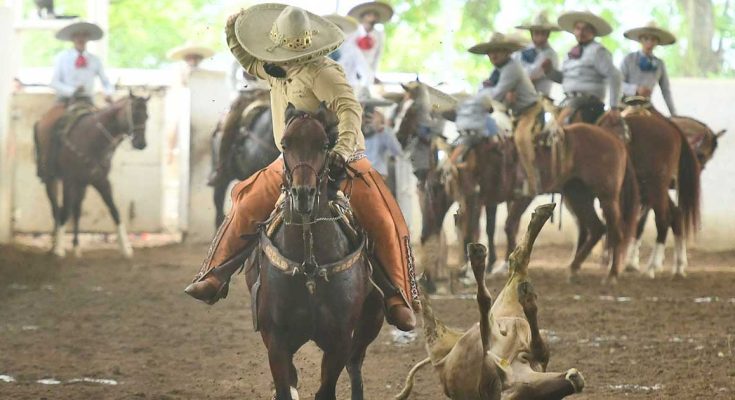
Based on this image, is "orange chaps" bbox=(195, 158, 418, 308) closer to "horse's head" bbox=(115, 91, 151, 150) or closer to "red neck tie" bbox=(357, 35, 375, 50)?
"red neck tie" bbox=(357, 35, 375, 50)

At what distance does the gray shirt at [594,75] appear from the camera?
14055mm

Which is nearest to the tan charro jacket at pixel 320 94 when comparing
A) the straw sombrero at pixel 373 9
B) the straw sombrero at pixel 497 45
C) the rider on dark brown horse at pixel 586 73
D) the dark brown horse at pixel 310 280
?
the dark brown horse at pixel 310 280

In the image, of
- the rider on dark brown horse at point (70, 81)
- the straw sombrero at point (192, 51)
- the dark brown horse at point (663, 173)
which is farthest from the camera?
the straw sombrero at point (192, 51)

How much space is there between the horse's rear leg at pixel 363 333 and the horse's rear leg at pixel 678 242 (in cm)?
814

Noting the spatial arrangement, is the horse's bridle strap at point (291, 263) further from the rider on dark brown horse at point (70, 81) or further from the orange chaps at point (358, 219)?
the rider on dark brown horse at point (70, 81)

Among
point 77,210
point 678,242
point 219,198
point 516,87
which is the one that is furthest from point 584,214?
point 77,210

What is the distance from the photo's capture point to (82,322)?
10.4m

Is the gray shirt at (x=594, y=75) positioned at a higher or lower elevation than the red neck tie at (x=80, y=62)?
higher

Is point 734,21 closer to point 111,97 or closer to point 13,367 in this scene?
point 111,97

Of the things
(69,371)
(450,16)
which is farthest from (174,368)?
(450,16)

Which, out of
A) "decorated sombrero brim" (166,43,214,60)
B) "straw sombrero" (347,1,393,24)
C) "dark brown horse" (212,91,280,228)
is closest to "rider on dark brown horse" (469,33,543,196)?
"dark brown horse" (212,91,280,228)

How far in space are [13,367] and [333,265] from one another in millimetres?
3164

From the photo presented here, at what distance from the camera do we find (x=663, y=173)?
14.2m

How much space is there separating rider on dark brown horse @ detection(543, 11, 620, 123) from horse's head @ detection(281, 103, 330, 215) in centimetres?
874
